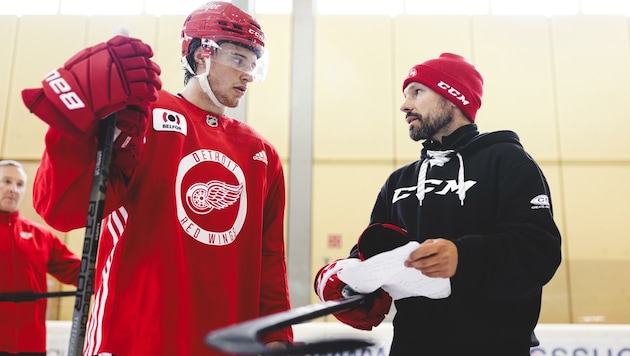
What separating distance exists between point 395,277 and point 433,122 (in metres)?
0.70

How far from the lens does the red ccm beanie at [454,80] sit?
6.07ft

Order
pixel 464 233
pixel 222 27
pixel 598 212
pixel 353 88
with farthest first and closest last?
1. pixel 353 88
2. pixel 598 212
3. pixel 222 27
4. pixel 464 233

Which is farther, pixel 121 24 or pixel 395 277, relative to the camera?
pixel 121 24

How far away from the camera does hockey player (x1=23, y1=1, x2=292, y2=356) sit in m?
1.12

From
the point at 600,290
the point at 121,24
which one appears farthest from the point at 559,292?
the point at 121,24

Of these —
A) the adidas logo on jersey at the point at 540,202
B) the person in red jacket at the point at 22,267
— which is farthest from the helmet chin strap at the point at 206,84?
the person in red jacket at the point at 22,267

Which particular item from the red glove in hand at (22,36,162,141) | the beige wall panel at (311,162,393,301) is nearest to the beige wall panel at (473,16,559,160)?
the beige wall panel at (311,162,393,301)

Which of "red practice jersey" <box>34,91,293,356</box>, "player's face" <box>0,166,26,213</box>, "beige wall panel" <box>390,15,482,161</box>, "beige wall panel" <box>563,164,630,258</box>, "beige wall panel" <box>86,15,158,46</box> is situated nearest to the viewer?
"red practice jersey" <box>34,91,293,356</box>

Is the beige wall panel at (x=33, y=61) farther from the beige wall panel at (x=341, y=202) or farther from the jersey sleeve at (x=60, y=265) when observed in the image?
the beige wall panel at (x=341, y=202)

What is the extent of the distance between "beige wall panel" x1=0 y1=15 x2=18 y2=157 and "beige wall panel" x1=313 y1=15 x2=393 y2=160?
3.44 m

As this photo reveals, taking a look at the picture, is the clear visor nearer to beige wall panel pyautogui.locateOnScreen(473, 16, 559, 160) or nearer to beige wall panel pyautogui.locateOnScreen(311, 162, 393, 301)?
beige wall panel pyautogui.locateOnScreen(311, 162, 393, 301)

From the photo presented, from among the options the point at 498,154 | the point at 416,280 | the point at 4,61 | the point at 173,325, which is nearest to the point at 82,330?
the point at 173,325

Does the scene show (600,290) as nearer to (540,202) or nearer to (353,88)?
(353,88)

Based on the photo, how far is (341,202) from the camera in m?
5.50
